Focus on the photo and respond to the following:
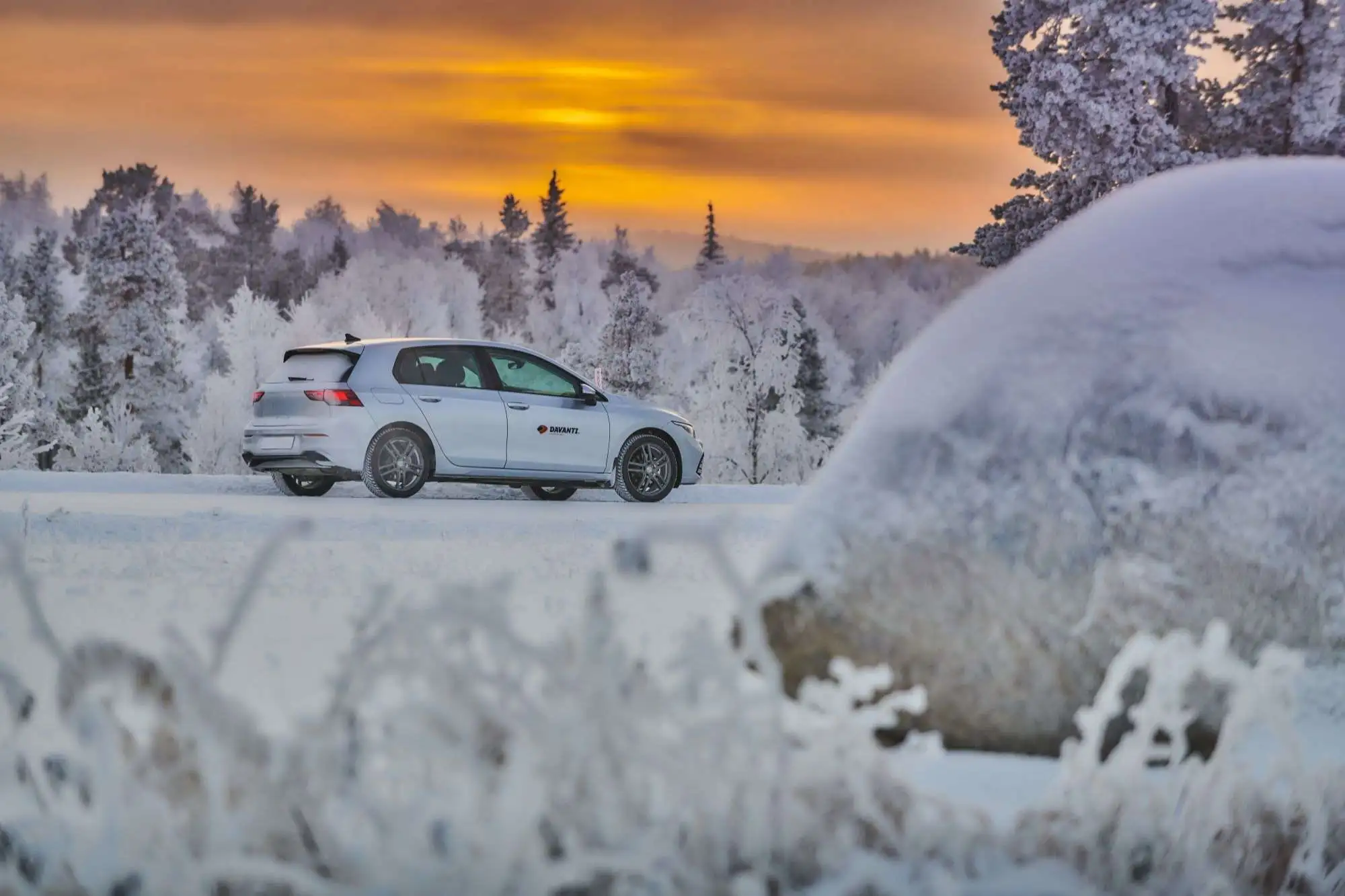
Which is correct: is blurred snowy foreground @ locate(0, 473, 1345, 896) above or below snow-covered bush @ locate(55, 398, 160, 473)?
below

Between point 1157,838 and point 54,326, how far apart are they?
2315 inches

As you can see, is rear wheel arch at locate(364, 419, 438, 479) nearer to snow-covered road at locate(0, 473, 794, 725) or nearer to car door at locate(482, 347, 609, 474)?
snow-covered road at locate(0, 473, 794, 725)

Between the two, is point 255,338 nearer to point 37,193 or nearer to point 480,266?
point 480,266

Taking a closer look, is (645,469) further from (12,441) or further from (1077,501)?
(12,441)

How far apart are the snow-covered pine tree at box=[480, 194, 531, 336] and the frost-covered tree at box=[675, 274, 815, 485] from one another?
92.6ft

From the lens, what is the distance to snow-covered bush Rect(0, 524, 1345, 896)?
2516mm

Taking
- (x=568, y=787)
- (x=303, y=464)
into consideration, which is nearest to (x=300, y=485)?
(x=303, y=464)

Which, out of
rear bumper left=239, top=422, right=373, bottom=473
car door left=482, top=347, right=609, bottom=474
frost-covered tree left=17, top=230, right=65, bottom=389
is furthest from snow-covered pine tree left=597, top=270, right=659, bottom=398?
rear bumper left=239, top=422, right=373, bottom=473

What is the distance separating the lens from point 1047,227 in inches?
1063

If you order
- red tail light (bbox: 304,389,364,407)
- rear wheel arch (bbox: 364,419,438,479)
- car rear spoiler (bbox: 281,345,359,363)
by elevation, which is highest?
car rear spoiler (bbox: 281,345,359,363)

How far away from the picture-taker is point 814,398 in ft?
160

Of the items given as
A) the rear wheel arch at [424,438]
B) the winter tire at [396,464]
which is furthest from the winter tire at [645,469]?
the winter tire at [396,464]

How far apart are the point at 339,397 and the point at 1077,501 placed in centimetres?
1053

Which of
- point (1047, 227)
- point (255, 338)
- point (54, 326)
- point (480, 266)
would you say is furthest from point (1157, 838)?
point (480, 266)
